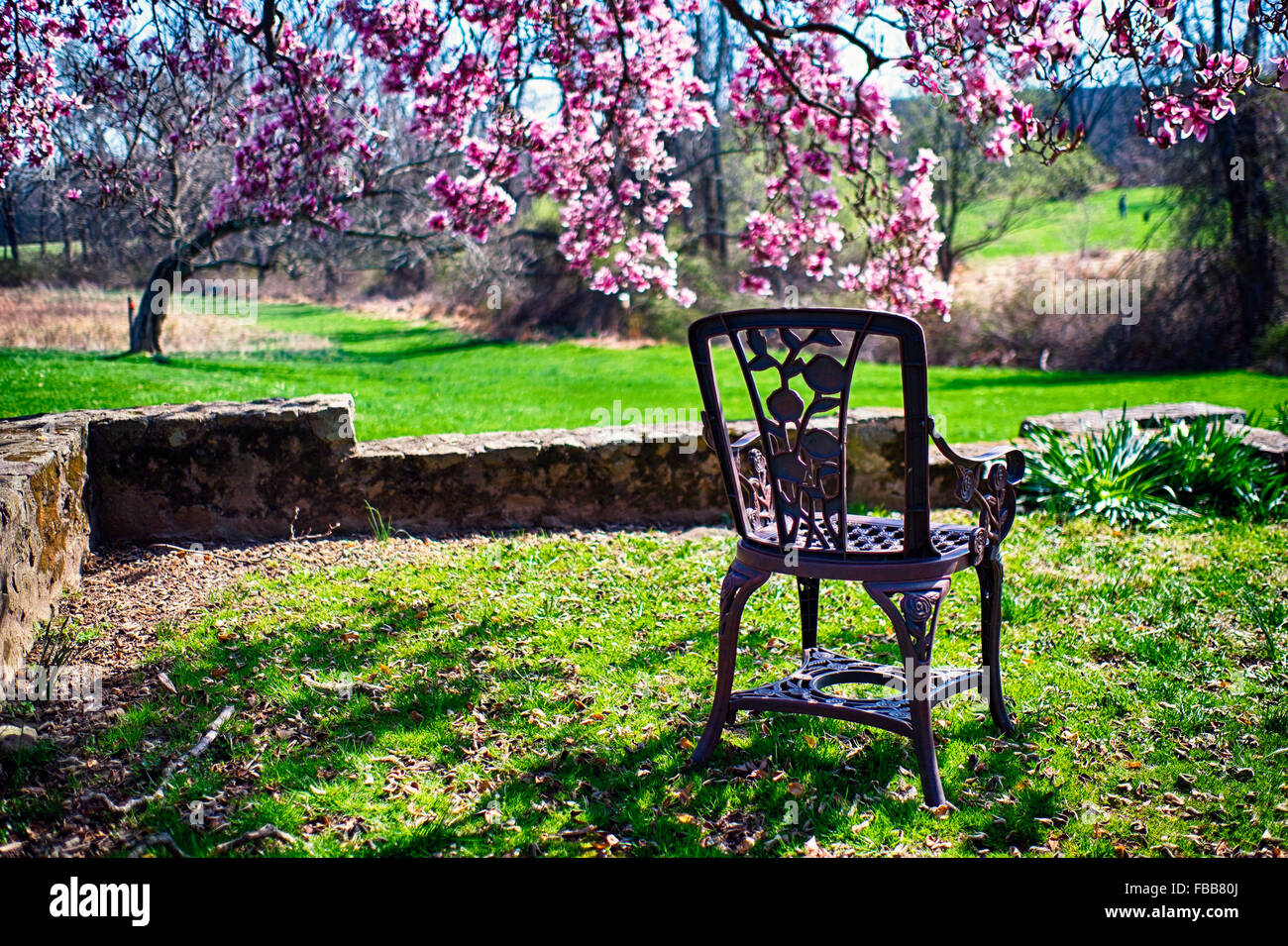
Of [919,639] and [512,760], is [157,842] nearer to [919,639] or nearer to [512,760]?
[512,760]

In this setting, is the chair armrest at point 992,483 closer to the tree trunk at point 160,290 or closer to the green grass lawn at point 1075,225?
the tree trunk at point 160,290

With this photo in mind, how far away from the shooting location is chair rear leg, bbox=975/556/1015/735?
3189 mm

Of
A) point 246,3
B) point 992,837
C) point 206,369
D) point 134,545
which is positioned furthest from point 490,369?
point 992,837

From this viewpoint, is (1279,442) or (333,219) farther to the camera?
(333,219)

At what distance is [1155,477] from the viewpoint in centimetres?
638

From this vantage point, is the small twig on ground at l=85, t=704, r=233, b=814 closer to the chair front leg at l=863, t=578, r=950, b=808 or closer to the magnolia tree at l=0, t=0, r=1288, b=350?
the chair front leg at l=863, t=578, r=950, b=808

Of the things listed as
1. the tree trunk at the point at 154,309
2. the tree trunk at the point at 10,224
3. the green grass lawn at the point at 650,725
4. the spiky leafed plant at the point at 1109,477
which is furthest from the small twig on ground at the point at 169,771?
the tree trunk at the point at 154,309

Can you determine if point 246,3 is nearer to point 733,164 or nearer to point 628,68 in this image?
point 628,68

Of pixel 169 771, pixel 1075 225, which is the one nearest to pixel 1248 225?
pixel 1075 225

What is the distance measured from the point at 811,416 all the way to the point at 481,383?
11.8 metres

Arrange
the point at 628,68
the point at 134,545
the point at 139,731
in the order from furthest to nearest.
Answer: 1. the point at 628,68
2. the point at 134,545
3. the point at 139,731

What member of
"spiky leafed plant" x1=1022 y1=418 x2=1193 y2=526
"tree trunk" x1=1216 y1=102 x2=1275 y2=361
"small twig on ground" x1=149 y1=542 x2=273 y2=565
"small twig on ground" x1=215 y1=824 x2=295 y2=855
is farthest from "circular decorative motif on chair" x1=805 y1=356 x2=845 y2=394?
"tree trunk" x1=1216 y1=102 x2=1275 y2=361
